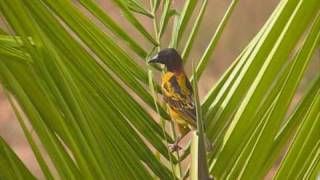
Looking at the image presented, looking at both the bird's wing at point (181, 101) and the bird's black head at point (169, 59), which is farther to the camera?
the bird's wing at point (181, 101)

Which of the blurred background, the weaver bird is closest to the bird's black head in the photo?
the weaver bird

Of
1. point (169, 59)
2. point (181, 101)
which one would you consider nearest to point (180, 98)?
point (181, 101)

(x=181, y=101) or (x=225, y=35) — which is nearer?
(x=181, y=101)

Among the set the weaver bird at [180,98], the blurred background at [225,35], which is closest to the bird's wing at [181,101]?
the weaver bird at [180,98]

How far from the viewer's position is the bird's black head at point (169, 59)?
2.14 ft

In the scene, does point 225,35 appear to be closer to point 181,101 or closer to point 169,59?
point 181,101

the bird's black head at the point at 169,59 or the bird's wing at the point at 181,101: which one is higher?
the bird's black head at the point at 169,59

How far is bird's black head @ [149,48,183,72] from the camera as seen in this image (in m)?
0.65

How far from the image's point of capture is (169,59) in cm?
78

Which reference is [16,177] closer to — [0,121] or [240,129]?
[240,129]

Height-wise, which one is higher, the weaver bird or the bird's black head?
the bird's black head

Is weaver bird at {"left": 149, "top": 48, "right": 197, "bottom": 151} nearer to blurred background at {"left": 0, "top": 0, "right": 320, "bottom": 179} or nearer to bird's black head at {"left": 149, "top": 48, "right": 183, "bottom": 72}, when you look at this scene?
bird's black head at {"left": 149, "top": 48, "right": 183, "bottom": 72}

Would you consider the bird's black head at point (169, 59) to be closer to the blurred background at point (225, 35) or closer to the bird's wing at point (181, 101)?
the bird's wing at point (181, 101)

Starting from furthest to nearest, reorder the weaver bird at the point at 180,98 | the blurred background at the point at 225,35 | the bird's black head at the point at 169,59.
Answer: the blurred background at the point at 225,35, the weaver bird at the point at 180,98, the bird's black head at the point at 169,59
